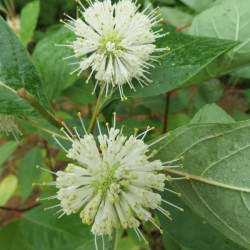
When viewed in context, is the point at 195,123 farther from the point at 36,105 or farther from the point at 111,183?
the point at 36,105

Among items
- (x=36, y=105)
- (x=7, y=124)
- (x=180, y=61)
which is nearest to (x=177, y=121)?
(x=180, y=61)

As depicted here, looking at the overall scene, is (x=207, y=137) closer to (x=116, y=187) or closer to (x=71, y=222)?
(x=116, y=187)

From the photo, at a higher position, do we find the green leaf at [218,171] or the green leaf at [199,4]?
the green leaf at [199,4]

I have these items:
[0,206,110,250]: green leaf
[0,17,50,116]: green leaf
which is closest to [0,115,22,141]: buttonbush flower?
[0,17,50,116]: green leaf

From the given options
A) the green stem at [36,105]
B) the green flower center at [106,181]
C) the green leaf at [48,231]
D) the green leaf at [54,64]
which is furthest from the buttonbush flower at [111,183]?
the green leaf at [48,231]

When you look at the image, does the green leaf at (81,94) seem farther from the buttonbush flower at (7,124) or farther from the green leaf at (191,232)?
the green leaf at (191,232)

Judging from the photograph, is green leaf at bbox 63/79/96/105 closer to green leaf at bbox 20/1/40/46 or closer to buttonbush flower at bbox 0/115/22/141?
green leaf at bbox 20/1/40/46

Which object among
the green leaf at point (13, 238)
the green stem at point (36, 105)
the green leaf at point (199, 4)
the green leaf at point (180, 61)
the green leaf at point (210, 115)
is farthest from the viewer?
the green leaf at point (13, 238)
